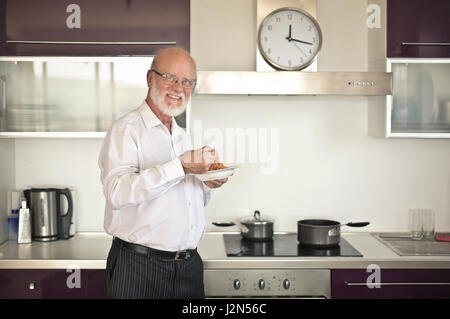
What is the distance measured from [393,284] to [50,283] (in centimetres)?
161

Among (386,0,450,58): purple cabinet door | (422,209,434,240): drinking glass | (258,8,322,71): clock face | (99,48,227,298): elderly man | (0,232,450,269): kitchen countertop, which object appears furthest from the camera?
(422,209,434,240): drinking glass

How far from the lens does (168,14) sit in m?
2.75

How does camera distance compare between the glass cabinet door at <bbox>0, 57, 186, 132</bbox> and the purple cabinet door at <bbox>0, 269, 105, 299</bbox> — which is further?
the glass cabinet door at <bbox>0, 57, 186, 132</bbox>

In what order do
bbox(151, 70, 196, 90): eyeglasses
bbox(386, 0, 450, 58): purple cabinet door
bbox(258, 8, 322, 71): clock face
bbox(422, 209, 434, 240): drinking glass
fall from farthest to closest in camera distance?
bbox(422, 209, 434, 240): drinking glass → bbox(258, 8, 322, 71): clock face → bbox(386, 0, 450, 58): purple cabinet door → bbox(151, 70, 196, 90): eyeglasses

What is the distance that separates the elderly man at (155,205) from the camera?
206cm

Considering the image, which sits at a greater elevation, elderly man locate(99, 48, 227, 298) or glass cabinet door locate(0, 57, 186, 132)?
glass cabinet door locate(0, 57, 186, 132)

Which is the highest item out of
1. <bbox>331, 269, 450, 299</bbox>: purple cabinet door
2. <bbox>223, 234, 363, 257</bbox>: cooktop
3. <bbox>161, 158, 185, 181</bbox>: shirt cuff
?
<bbox>161, 158, 185, 181</bbox>: shirt cuff

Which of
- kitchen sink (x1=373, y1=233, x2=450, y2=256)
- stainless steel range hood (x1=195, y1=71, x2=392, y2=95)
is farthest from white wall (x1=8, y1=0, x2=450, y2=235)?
stainless steel range hood (x1=195, y1=71, x2=392, y2=95)

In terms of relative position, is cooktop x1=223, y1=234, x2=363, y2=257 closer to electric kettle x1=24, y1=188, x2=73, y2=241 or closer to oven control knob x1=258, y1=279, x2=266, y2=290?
oven control knob x1=258, y1=279, x2=266, y2=290

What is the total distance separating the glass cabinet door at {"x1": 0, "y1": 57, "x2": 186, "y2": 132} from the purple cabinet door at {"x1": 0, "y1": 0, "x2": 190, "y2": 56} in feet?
0.33

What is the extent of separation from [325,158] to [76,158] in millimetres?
1439

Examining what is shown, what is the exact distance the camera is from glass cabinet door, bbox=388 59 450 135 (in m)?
2.88

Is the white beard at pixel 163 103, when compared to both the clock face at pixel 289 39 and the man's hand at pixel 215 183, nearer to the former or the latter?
the man's hand at pixel 215 183
